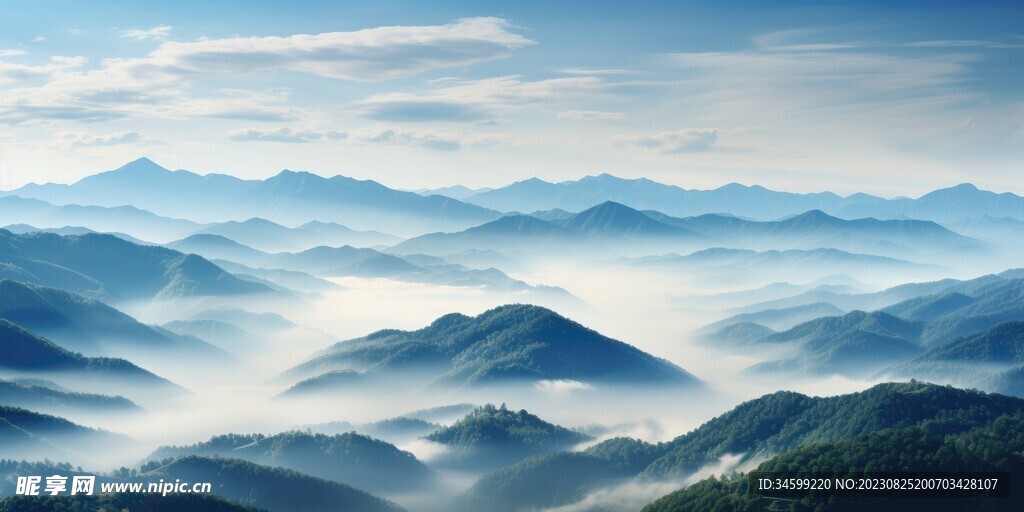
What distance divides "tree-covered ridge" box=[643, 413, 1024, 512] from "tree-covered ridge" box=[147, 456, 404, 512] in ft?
191

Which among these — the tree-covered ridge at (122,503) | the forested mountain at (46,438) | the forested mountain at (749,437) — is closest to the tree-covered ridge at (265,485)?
the tree-covered ridge at (122,503)

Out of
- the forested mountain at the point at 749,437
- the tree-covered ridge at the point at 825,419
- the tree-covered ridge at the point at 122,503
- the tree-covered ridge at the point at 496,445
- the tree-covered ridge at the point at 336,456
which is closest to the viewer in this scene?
the tree-covered ridge at the point at 122,503

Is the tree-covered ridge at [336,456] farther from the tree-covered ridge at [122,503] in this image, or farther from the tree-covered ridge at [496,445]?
the tree-covered ridge at [122,503]

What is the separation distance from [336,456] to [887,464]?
104 meters

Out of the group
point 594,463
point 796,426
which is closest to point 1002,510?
point 796,426

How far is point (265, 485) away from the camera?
5886 inches

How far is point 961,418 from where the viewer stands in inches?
5172

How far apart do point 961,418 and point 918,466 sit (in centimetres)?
2794

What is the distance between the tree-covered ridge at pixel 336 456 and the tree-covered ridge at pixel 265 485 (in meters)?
22.5

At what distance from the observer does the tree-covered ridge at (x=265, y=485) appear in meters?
146

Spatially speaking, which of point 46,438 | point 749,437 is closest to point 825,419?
point 749,437

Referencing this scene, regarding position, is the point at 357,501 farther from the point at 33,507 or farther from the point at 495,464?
the point at 33,507

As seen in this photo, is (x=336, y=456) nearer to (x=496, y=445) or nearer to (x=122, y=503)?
(x=496, y=445)

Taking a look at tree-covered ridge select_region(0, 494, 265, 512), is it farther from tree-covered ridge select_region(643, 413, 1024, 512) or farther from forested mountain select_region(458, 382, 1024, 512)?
forested mountain select_region(458, 382, 1024, 512)
